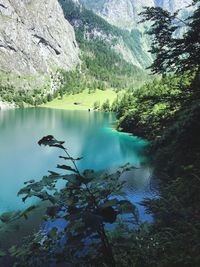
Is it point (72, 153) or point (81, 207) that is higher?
point (81, 207)

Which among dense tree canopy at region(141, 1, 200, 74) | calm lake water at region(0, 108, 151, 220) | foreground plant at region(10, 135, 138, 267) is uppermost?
dense tree canopy at region(141, 1, 200, 74)

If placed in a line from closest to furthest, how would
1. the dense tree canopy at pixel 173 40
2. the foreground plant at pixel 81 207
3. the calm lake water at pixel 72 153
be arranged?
the foreground plant at pixel 81 207
the dense tree canopy at pixel 173 40
the calm lake water at pixel 72 153

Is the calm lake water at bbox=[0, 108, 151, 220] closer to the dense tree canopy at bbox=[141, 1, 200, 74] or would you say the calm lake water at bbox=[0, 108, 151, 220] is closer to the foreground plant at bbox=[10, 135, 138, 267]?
the dense tree canopy at bbox=[141, 1, 200, 74]

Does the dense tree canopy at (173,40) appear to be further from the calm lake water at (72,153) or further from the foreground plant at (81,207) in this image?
the calm lake water at (72,153)

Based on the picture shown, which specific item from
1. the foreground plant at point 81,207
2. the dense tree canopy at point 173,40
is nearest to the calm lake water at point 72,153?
the dense tree canopy at point 173,40

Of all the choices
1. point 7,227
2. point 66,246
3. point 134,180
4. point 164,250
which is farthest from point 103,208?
point 134,180

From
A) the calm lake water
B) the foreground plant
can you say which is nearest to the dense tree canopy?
the foreground plant

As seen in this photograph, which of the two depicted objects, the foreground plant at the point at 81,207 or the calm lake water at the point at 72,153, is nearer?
the foreground plant at the point at 81,207

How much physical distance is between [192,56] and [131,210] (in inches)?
567

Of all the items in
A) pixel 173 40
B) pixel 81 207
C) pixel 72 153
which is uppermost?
pixel 173 40

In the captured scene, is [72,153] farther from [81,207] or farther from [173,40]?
[81,207]

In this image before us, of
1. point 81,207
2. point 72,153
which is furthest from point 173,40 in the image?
point 72,153

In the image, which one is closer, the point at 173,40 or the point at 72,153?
the point at 173,40

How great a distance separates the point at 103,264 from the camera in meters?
7.33
